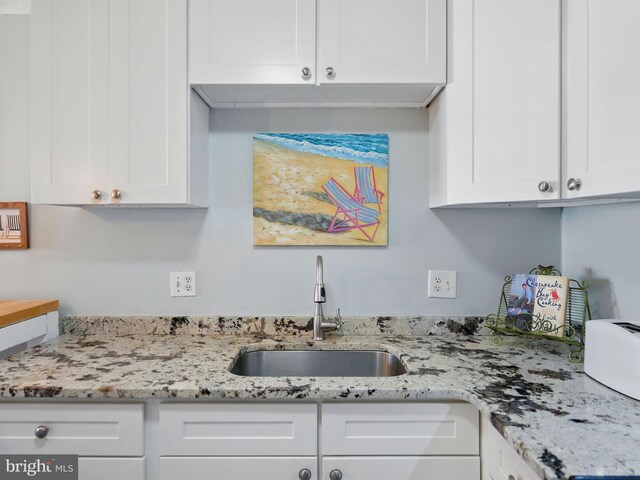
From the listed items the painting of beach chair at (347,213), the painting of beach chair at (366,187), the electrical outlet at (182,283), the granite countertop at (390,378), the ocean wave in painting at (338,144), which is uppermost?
the ocean wave in painting at (338,144)

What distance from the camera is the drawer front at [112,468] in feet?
3.88

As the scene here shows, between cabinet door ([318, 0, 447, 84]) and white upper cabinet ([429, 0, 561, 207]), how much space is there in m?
0.07

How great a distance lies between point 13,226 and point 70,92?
721 millimetres

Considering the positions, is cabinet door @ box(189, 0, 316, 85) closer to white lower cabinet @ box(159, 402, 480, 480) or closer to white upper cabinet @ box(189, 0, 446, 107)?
white upper cabinet @ box(189, 0, 446, 107)

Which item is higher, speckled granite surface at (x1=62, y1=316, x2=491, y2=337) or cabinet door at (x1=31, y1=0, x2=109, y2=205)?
cabinet door at (x1=31, y1=0, x2=109, y2=205)

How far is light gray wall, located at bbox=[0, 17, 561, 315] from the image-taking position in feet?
5.78

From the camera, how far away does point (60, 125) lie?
1.46 metres

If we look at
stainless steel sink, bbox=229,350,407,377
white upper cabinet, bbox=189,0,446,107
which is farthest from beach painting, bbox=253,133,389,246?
stainless steel sink, bbox=229,350,407,377

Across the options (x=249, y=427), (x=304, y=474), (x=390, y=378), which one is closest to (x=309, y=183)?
(x=390, y=378)

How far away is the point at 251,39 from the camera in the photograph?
4.77ft

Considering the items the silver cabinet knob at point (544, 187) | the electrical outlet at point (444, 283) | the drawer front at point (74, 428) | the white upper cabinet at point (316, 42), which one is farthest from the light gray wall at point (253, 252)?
the drawer front at point (74, 428)

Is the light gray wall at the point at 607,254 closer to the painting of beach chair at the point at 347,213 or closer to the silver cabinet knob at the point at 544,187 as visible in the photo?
the silver cabinet knob at the point at 544,187

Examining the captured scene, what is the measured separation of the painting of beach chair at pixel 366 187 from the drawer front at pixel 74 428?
1149 mm

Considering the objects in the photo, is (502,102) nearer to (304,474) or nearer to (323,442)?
(323,442)
